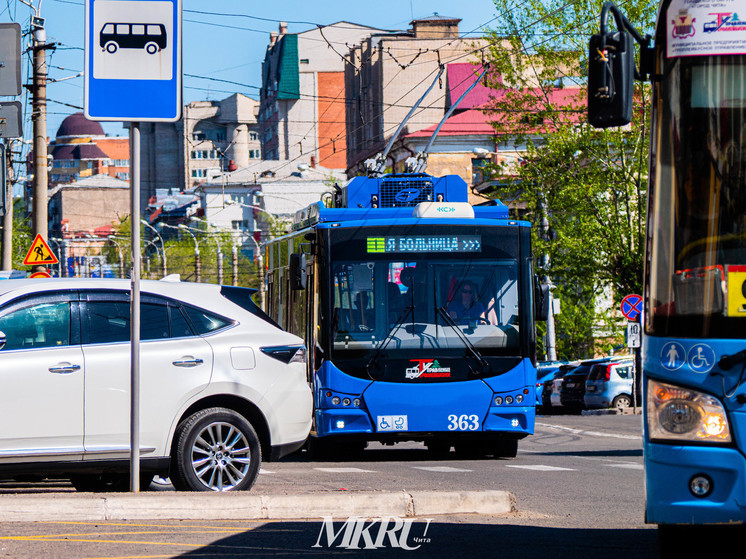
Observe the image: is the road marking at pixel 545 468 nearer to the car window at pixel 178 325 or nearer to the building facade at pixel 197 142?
the car window at pixel 178 325

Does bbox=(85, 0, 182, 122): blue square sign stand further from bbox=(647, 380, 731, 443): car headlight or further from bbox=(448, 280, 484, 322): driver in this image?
bbox=(448, 280, 484, 322): driver

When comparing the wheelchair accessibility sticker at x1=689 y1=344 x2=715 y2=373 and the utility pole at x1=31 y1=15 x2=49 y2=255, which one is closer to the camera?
the wheelchair accessibility sticker at x1=689 y1=344 x2=715 y2=373

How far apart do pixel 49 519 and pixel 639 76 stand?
179 inches

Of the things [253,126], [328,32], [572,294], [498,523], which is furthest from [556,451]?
[253,126]

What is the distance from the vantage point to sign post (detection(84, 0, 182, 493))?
964cm

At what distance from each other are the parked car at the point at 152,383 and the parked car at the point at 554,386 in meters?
28.5

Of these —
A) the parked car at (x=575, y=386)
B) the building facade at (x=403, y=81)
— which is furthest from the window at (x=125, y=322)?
the building facade at (x=403, y=81)

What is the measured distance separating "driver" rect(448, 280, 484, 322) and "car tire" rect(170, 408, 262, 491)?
572 centimetres

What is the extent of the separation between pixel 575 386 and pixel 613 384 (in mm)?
1428

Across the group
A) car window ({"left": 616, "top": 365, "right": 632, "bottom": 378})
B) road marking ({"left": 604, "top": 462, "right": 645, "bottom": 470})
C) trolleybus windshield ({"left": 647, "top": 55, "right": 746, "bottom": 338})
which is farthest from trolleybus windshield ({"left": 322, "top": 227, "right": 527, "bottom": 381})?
car window ({"left": 616, "top": 365, "right": 632, "bottom": 378})

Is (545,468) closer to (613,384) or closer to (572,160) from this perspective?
(613,384)

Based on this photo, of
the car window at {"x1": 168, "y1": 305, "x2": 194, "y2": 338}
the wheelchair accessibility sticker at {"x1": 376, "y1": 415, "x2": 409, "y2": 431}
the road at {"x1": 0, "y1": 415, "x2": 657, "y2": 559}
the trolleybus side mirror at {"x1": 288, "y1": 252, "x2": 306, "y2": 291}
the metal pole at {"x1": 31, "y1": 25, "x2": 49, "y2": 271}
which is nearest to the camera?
the road at {"x1": 0, "y1": 415, "x2": 657, "y2": 559}

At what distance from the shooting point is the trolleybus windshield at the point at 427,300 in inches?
623

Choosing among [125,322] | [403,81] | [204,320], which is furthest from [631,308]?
[403,81]
